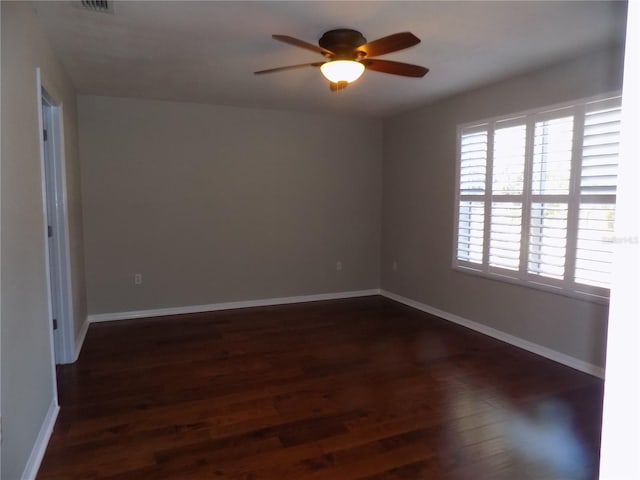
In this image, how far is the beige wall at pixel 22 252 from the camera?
1658mm

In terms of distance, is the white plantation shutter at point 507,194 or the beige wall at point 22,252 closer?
the beige wall at point 22,252

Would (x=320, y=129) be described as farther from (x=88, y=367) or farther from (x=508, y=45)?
(x=88, y=367)

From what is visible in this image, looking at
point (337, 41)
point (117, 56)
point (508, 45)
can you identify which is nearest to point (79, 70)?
point (117, 56)

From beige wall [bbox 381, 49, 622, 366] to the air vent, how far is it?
3217 mm

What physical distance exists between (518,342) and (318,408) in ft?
6.93

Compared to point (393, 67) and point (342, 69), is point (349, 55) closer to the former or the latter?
point (342, 69)

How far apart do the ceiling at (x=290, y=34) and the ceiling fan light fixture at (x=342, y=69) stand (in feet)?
0.70

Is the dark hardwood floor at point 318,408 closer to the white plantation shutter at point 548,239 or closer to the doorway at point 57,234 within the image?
the doorway at point 57,234

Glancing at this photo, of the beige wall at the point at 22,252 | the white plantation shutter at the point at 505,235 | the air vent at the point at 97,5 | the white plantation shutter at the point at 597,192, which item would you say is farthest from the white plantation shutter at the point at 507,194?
the beige wall at the point at 22,252

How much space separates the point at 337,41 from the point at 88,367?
3.05 metres

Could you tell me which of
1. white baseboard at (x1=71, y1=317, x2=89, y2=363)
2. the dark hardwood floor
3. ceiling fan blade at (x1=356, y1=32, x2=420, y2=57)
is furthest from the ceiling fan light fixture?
white baseboard at (x1=71, y1=317, x2=89, y2=363)

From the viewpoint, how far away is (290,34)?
2.62 meters

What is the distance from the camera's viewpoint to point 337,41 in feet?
8.25

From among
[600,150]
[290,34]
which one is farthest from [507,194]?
[290,34]
